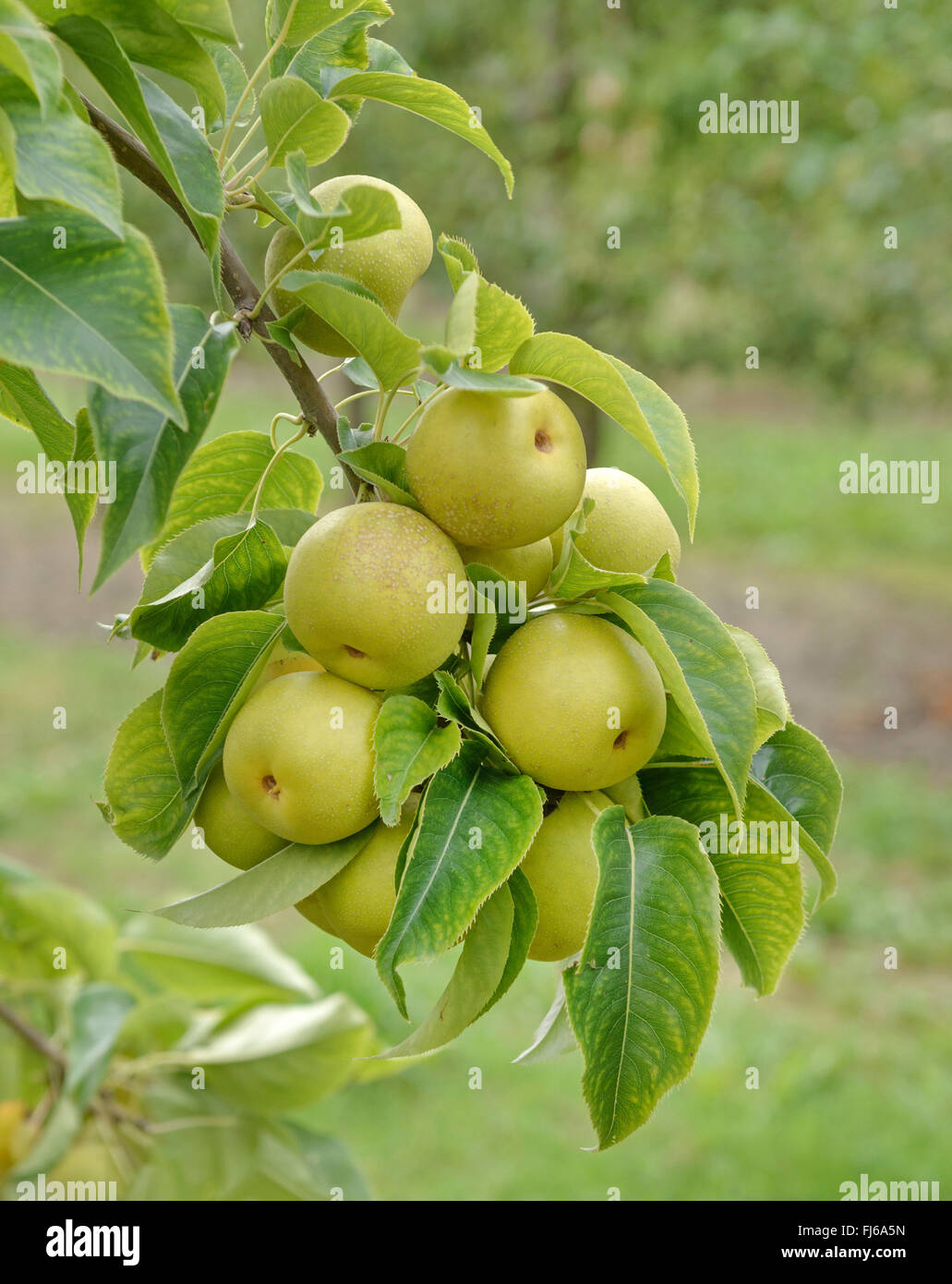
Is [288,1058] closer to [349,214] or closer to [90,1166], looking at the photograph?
[90,1166]

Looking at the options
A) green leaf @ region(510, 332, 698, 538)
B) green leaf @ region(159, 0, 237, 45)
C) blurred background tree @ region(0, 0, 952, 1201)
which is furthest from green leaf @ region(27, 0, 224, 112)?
blurred background tree @ region(0, 0, 952, 1201)

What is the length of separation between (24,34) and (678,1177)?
8.67 feet

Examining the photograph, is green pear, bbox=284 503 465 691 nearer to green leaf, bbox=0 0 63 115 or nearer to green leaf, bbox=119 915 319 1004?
green leaf, bbox=0 0 63 115

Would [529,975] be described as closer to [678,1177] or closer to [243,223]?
[678,1177]

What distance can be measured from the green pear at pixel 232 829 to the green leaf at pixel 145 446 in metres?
0.21

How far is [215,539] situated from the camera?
2.57 feet

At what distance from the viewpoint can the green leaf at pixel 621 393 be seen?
0.65 meters

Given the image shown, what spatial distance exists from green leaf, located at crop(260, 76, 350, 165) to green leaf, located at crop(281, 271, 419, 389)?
10 centimetres

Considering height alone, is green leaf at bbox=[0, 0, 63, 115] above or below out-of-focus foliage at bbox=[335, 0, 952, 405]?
below

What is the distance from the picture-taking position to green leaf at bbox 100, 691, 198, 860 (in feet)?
2.38

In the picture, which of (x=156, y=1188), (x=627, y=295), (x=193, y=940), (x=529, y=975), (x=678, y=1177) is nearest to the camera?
(x=156, y=1188)

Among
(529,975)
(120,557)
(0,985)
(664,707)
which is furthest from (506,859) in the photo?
(529,975)

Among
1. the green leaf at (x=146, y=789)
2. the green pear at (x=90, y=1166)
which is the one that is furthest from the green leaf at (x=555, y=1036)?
the green pear at (x=90, y=1166)

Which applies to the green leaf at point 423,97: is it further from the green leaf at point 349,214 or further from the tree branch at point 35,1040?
the tree branch at point 35,1040
